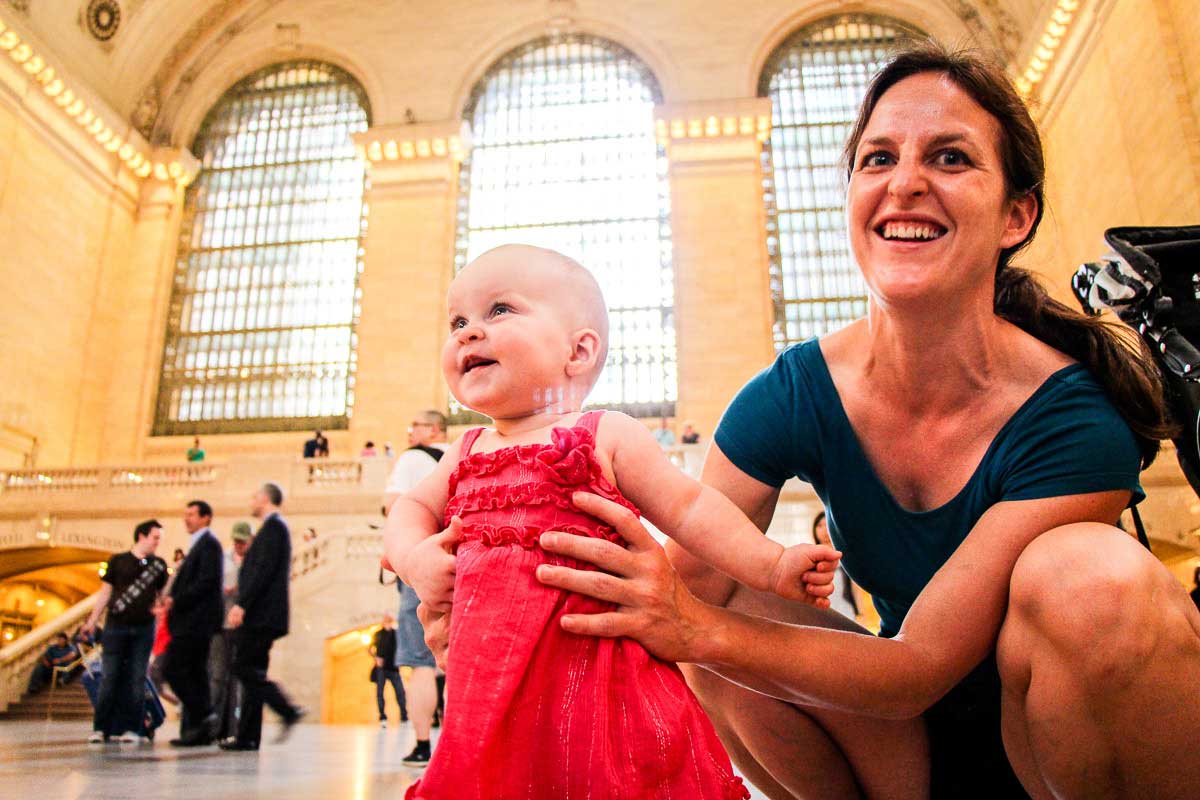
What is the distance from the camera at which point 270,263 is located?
63.9 ft

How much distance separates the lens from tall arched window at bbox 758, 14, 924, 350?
1797cm

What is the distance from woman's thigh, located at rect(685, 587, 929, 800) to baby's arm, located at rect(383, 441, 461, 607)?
601 millimetres

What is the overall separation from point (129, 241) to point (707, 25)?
44.0 feet

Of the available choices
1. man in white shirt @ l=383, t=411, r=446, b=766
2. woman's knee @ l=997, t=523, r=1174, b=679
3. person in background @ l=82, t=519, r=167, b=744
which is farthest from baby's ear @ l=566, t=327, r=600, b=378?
person in background @ l=82, t=519, r=167, b=744

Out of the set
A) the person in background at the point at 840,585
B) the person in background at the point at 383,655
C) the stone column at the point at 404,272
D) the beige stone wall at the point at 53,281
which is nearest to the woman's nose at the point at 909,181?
the person in background at the point at 840,585

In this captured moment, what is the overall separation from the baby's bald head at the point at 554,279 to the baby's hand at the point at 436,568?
15.8 inches

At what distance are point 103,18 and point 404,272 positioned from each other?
8093 millimetres

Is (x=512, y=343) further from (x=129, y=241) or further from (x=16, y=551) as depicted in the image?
(x=129, y=241)

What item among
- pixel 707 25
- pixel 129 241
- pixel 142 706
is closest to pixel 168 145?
pixel 129 241

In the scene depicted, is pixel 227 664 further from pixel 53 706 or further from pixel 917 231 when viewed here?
pixel 917 231

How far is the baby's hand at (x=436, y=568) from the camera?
1432 millimetres

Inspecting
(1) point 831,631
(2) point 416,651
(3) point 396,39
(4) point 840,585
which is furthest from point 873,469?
(3) point 396,39

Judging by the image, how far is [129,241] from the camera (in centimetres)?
1959

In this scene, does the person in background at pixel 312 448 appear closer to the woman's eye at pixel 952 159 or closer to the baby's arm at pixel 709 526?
the baby's arm at pixel 709 526
